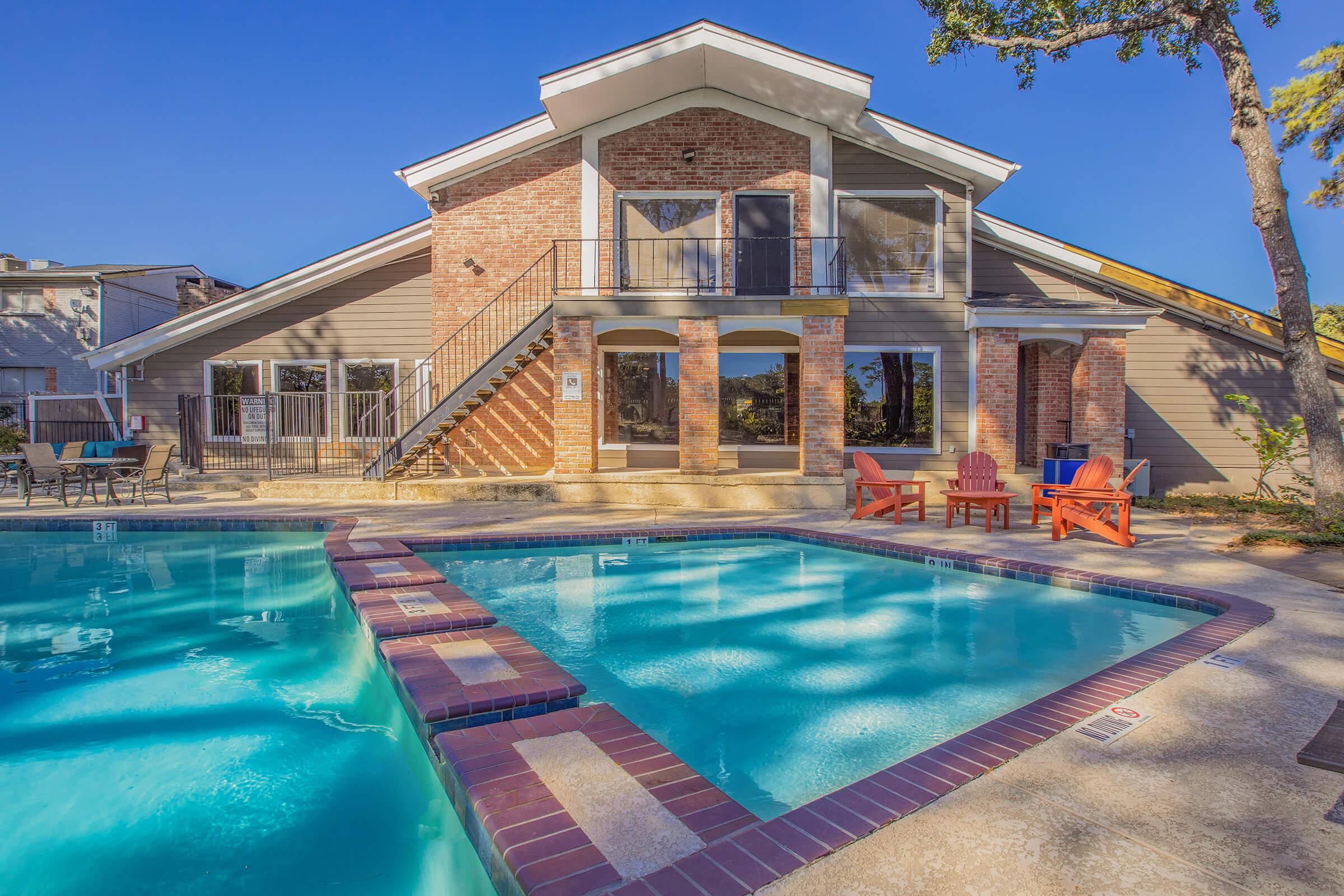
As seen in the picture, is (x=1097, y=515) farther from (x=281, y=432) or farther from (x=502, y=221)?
(x=281, y=432)

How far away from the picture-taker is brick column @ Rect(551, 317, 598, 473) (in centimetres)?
1033

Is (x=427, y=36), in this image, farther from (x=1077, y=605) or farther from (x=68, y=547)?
(x=1077, y=605)

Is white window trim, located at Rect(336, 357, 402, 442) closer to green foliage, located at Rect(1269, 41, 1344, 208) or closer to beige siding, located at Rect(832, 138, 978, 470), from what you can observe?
beige siding, located at Rect(832, 138, 978, 470)

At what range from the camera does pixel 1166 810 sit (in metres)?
2.08

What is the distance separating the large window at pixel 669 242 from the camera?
11.5m

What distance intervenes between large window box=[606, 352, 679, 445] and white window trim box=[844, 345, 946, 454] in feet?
11.2

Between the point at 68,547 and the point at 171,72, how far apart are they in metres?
20.6

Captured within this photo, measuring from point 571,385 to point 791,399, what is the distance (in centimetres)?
451

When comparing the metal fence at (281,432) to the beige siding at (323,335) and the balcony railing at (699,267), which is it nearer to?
the beige siding at (323,335)

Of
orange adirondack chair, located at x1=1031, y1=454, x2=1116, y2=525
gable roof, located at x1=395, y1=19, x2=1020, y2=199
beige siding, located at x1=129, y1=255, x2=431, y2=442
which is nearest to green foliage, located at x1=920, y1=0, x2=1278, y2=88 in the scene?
gable roof, located at x1=395, y1=19, x2=1020, y2=199

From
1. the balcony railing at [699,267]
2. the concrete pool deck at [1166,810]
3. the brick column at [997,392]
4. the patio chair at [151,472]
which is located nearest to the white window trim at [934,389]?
the brick column at [997,392]

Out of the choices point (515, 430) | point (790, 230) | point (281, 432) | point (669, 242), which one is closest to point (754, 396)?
point (790, 230)

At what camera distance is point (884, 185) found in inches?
448

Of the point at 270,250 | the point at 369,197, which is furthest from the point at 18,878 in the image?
the point at 270,250
